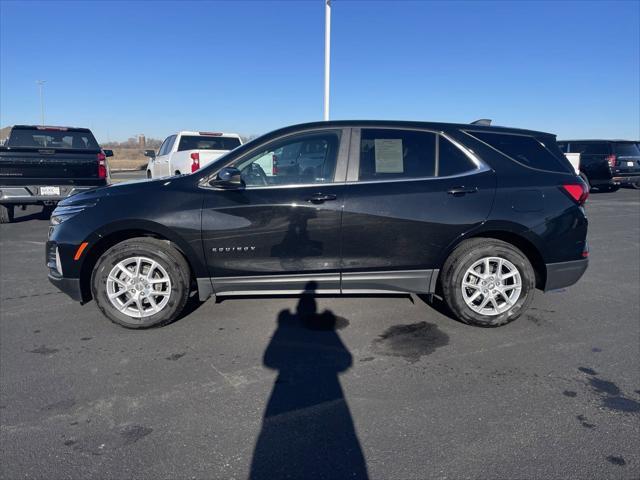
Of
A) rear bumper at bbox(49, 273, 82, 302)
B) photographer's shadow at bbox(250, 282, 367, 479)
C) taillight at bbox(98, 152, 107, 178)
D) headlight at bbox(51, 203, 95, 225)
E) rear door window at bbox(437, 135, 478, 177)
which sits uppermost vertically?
taillight at bbox(98, 152, 107, 178)

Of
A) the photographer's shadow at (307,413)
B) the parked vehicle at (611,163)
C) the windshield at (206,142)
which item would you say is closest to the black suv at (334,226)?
the photographer's shadow at (307,413)

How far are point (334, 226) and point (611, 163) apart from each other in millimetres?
17168

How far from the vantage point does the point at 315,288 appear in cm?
411

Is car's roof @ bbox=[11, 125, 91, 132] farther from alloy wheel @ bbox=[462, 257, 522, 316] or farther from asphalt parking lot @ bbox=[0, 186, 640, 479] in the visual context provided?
alloy wheel @ bbox=[462, 257, 522, 316]

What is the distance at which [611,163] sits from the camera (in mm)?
17000

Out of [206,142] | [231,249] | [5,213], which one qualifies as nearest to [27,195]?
[5,213]

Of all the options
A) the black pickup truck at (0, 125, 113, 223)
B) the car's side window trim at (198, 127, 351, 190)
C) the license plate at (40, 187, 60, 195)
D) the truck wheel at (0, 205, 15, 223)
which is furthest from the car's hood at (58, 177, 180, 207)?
the truck wheel at (0, 205, 15, 223)

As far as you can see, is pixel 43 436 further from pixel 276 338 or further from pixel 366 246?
pixel 366 246

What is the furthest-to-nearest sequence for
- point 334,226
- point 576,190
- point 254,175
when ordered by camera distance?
point 576,190, point 254,175, point 334,226

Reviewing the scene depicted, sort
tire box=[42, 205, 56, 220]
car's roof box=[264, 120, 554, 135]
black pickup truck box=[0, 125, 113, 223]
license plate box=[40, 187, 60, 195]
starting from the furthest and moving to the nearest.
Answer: tire box=[42, 205, 56, 220], license plate box=[40, 187, 60, 195], black pickup truck box=[0, 125, 113, 223], car's roof box=[264, 120, 554, 135]

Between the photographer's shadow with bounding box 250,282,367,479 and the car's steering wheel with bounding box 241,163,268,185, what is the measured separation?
3.39 ft

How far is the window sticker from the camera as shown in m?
4.14

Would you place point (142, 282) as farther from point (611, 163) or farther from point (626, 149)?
point (626, 149)

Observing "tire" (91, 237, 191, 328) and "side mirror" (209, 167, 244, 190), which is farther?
"tire" (91, 237, 191, 328)
